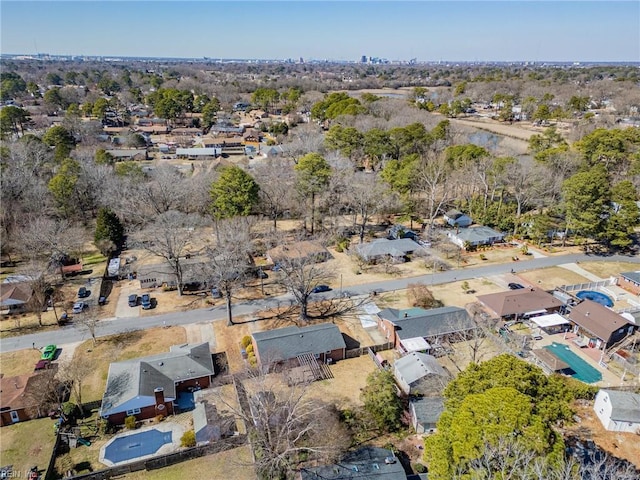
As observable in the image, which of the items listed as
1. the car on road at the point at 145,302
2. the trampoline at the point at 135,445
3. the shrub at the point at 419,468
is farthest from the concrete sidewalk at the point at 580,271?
the car on road at the point at 145,302

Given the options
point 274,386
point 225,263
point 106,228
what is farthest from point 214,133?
point 274,386

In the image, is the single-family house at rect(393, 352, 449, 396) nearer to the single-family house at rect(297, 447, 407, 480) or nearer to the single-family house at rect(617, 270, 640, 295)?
the single-family house at rect(297, 447, 407, 480)

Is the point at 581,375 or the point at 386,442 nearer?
the point at 386,442

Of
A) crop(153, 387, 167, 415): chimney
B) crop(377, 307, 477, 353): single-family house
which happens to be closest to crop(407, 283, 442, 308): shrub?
crop(377, 307, 477, 353): single-family house

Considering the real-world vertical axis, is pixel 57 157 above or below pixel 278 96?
below

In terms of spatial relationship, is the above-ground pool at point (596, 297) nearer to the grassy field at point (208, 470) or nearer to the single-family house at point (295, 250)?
the single-family house at point (295, 250)

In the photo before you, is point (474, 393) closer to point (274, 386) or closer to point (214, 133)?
point (274, 386)

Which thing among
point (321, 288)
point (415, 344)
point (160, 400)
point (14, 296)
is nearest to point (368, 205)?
point (321, 288)
